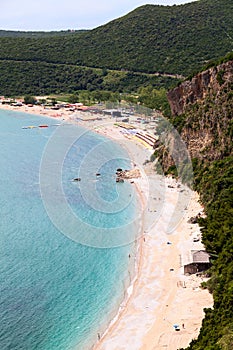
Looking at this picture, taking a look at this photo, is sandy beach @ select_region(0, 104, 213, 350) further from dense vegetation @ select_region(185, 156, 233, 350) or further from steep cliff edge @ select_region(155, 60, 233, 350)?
steep cliff edge @ select_region(155, 60, 233, 350)

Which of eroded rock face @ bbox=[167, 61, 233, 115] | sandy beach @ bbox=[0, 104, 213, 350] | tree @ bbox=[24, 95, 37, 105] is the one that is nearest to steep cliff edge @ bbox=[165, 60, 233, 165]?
eroded rock face @ bbox=[167, 61, 233, 115]

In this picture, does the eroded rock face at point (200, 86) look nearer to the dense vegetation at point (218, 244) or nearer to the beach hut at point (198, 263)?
→ the dense vegetation at point (218, 244)

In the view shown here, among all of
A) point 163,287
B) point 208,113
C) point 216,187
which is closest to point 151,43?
point 208,113

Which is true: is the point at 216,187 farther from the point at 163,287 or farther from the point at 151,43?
the point at 151,43

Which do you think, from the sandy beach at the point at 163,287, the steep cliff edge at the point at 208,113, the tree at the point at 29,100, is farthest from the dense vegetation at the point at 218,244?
the tree at the point at 29,100

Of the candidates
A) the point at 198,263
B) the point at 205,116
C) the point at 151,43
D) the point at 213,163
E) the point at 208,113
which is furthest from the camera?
the point at 151,43

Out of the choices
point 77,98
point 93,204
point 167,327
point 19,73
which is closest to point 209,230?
point 167,327
